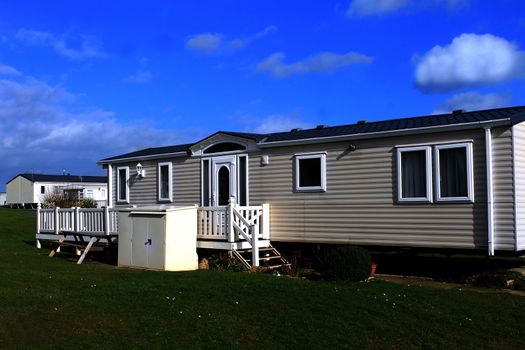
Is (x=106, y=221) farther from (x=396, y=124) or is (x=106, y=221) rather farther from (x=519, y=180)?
(x=519, y=180)

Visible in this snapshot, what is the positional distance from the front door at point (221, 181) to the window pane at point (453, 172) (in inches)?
244

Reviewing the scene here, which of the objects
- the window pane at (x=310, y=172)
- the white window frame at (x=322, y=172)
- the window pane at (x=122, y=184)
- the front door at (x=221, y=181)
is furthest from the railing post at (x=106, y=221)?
the window pane at (x=310, y=172)

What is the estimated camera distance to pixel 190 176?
17.4 m

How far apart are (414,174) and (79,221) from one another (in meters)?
10.2

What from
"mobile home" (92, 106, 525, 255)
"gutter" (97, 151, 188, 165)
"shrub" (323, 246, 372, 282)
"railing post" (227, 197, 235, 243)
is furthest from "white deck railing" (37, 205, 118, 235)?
"shrub" (323, 246, 372, 282)

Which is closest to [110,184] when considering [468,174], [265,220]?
[265,220]

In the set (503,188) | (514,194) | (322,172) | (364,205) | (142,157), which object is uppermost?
(142,157)

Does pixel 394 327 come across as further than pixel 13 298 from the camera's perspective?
No

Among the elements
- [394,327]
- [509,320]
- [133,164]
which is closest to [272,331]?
[394,327]

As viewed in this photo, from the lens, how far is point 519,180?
11766 mm

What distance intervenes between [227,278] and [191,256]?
309 centimetres

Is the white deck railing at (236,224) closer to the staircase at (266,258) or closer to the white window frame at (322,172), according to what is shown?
the staircase at (266,258)

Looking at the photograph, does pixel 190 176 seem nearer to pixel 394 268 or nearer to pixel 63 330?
pixel 394 268

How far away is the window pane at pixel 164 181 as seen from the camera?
59.6 feet
